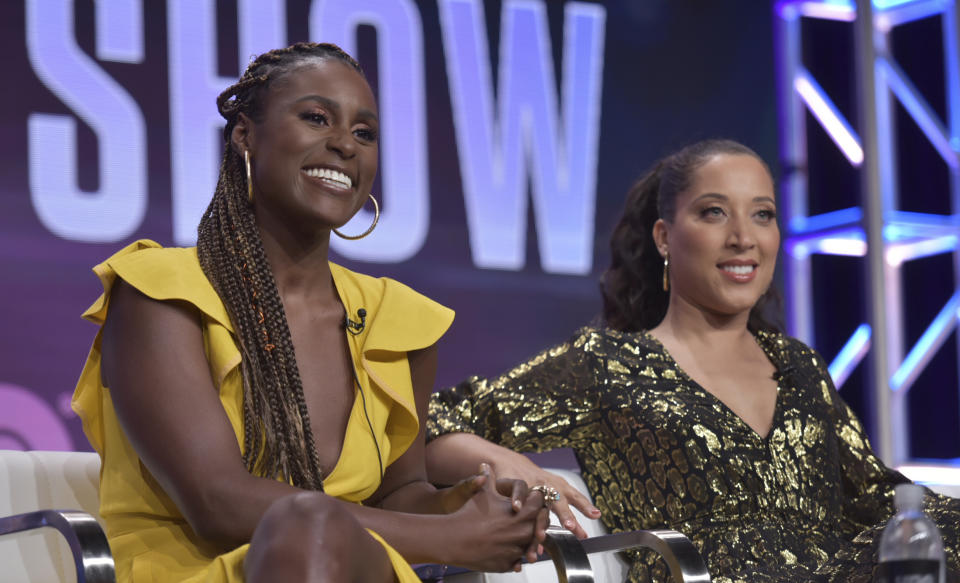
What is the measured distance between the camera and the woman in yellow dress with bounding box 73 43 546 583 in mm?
2209

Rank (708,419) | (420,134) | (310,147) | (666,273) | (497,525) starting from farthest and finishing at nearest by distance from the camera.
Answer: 1. (420,134)
2. (666,273)
3. (708,419)
4. (310,147)
5. (497,525)

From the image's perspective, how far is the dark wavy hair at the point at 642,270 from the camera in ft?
12.3

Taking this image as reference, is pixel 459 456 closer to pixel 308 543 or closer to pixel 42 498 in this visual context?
pixel 42 498

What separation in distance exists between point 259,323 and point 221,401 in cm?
18

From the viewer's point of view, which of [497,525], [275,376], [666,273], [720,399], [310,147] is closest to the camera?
[497,525]

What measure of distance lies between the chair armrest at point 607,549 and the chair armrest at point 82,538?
0.72m

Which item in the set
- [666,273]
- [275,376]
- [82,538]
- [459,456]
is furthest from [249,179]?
[666,273]

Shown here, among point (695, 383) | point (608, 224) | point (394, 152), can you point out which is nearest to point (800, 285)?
point (608, 224)

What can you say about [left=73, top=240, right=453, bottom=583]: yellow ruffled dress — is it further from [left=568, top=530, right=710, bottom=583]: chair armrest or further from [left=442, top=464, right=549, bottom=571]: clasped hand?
[left=568, top=530, right=710, bottom=583]: chair armrest

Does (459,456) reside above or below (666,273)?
below

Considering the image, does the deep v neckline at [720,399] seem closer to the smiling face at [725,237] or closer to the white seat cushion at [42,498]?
the smiling face at [725,237]

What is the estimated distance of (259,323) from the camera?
2.46 metres

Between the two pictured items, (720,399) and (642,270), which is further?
(642,270)

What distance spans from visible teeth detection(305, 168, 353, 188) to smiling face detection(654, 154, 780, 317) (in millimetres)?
1273
